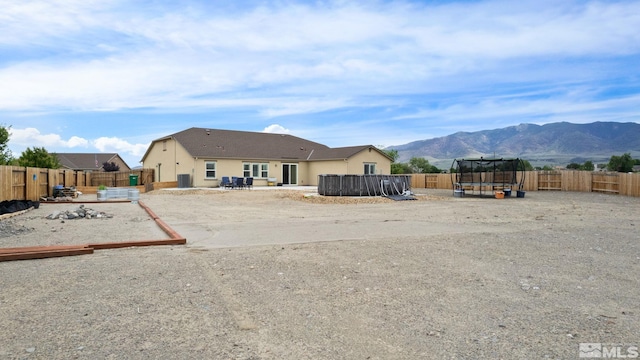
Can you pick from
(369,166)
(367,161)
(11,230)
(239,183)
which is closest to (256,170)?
(239,183)

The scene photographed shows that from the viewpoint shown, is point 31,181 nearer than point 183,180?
Yes

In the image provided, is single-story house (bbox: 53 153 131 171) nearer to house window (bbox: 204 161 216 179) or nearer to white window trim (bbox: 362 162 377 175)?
house window (bbox: 204 161 216 179)

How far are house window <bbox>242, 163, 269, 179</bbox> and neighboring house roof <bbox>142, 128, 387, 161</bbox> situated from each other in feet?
2.36

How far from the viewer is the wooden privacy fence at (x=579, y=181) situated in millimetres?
25094

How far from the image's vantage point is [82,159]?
222 ft

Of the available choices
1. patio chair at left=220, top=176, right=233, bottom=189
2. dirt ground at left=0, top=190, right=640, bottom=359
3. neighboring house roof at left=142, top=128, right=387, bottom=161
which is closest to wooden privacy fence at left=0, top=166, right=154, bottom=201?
dirt ground at left=0, top=190, right=640, bottom=359

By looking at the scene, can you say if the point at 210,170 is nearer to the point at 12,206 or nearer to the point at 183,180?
the point at 183,180

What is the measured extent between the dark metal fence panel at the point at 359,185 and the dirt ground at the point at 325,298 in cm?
1392

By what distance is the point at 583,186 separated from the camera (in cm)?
2964

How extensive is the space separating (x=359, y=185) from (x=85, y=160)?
60458mm

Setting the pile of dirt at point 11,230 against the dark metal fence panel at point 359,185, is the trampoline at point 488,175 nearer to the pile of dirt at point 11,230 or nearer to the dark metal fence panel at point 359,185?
the dark metal fence panel at point 359,185

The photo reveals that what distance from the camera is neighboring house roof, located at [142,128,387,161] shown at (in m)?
34.7

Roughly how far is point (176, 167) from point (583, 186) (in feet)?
103

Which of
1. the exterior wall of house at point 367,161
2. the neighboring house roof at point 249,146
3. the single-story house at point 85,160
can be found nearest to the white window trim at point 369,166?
the exterior wall of house at point 367,161
